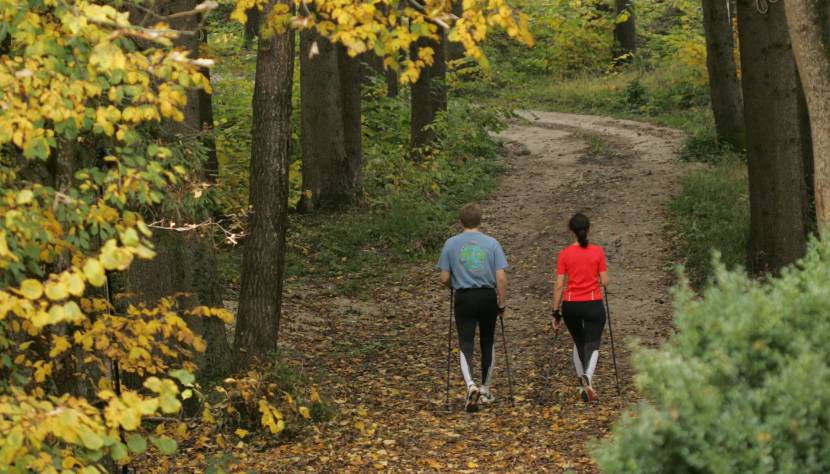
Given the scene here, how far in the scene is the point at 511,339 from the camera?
1275cm

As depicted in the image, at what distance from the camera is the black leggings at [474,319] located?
31.1 ft

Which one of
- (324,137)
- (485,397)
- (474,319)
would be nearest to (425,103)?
(324,137)

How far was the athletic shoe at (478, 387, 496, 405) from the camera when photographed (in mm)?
9969

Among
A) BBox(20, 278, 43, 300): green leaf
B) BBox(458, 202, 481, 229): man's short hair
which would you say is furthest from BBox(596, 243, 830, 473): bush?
BBox(458, 202, 481, 229): man's short hair

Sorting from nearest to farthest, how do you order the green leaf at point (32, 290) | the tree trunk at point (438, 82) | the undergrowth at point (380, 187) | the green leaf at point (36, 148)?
the green leaf at point (32, 290) < the green leaf at point (36, 148) < the undergrowth at point (380, 187) < the tree trunk at point (438, 82)

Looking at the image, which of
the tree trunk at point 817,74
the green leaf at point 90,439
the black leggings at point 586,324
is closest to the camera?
the green leaf at point 90,439

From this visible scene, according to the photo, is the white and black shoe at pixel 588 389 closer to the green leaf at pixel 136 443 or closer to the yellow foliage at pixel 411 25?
the yellow foliage at pixel 411 25

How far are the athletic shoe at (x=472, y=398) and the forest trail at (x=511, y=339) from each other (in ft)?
0.26

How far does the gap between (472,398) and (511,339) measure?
10.1 feet

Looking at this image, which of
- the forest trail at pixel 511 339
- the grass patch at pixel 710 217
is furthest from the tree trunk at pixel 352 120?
the grass patch at pixel 710 217

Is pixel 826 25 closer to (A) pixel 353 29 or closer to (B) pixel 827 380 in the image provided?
(A) pixel 353 29

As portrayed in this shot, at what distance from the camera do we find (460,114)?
24359 millimetres

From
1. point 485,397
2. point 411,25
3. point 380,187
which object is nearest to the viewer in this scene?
point 411,25

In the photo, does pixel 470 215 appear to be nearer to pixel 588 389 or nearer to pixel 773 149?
pixel 588 389
